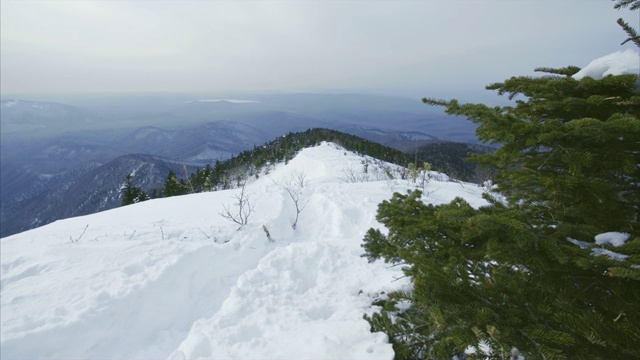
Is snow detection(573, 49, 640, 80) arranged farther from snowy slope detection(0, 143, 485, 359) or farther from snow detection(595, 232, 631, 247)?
snowy slope detection(0, 143, 485, 359)

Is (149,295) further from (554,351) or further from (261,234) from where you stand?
(554,351)

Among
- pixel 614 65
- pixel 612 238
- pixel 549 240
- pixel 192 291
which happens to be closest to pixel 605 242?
pixel 612 238

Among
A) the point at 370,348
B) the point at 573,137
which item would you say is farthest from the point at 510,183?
the point at 370,348

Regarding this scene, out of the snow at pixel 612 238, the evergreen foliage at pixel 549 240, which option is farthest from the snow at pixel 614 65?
the snow at pixel 612 238

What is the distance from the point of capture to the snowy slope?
14.5 feet

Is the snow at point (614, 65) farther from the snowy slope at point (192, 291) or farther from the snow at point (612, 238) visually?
the snowy slope at point (192, 291)

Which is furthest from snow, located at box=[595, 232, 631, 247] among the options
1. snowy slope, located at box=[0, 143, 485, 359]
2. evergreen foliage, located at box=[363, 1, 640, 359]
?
snowy slope, located at box=[0, 143, 485, 359]

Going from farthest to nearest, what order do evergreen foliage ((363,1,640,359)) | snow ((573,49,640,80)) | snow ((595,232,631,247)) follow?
snow ((573,49,640,80)) → snow ((595,232,631,247)) → evergreen foliage ((363,1,640,359))

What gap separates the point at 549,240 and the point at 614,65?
70.0 inches

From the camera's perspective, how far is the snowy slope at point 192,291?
443cm

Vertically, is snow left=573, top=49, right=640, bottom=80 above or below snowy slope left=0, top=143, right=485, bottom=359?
above

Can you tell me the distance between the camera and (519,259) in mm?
2018

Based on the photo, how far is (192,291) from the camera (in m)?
6.15

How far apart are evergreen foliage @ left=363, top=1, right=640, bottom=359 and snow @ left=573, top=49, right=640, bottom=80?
4.9 inches
